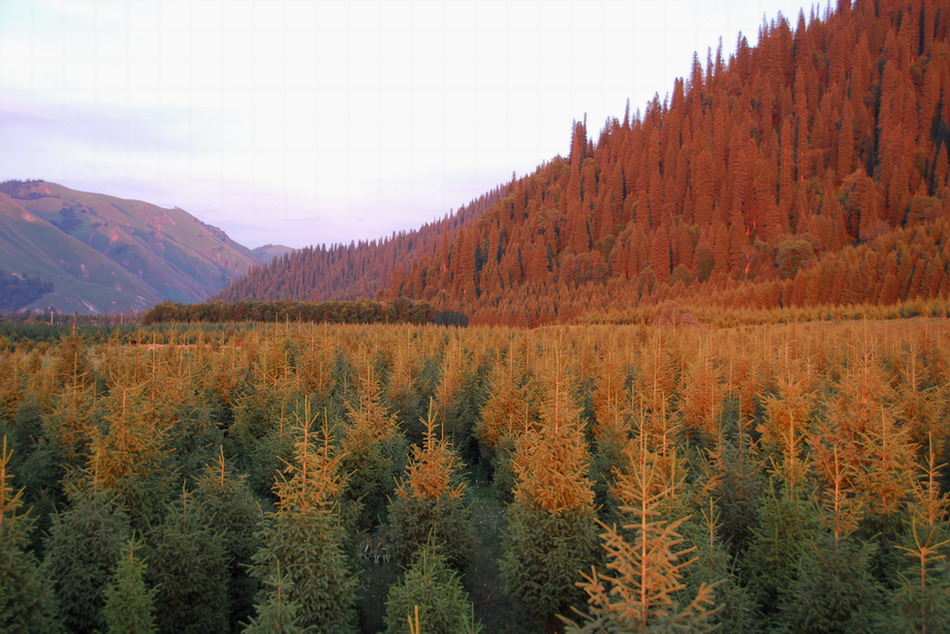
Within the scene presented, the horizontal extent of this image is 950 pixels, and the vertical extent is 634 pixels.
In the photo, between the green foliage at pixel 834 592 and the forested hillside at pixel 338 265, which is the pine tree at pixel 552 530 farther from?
the forested hillside at pixel 338 265

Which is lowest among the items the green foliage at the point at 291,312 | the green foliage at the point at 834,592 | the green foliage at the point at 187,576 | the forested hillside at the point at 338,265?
the green foliage at the point at 187,576

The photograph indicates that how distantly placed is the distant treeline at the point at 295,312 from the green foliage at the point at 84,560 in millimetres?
56272

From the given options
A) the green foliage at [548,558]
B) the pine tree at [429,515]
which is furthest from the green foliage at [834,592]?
the pine tree at [429,515]

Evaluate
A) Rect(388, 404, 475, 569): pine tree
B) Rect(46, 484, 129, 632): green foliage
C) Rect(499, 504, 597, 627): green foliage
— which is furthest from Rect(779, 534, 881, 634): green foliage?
Rect(46, 484, 129, 632): green foliage

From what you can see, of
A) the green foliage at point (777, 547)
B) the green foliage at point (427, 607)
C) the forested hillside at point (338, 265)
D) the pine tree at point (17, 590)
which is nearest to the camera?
the pine tree at point (17, 590)

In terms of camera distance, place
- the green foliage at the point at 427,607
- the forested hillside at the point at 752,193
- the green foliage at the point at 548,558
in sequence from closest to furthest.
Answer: the green foliage at the point at 427,607
the green foliage at the point at 548,558
the forested hillside at the point at 752,193

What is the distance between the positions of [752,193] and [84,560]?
3135 inches

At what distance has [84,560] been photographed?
7.47m

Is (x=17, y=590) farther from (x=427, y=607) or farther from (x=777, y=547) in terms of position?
(x=777, y=547)

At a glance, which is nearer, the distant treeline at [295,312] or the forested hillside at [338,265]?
the distant treeline at [295,312]

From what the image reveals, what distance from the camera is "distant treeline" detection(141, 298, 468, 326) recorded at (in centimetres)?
6388

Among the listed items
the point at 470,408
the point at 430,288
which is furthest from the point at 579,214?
the point at 470,408

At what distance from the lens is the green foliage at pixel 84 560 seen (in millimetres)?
7367

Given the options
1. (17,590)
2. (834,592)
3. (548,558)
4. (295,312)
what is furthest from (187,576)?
(295,312)
